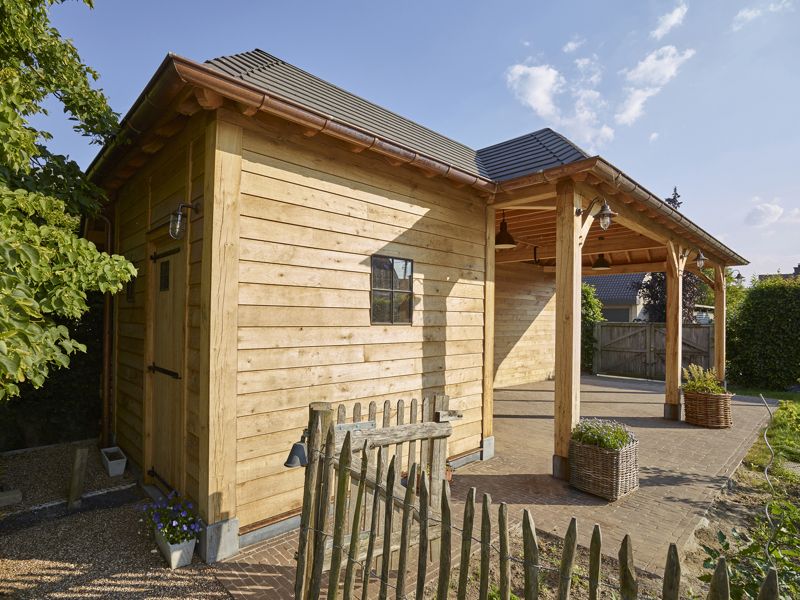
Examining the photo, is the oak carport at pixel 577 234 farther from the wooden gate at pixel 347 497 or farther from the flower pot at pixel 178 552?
the flower pot at pixel 178 552

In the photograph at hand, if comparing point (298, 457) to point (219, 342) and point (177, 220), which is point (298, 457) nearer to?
point (219, 342)

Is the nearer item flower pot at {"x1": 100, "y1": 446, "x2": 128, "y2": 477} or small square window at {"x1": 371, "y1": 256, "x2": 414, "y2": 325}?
small square window at {"x1": 371, "y1": 256, "x2": 414, "y2": 325}

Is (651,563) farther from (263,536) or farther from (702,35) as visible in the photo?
(702,35)

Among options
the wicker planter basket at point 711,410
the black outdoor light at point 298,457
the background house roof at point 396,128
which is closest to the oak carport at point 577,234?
the wicker planter basket at point 711,410

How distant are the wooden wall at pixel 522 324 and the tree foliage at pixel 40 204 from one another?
870cm

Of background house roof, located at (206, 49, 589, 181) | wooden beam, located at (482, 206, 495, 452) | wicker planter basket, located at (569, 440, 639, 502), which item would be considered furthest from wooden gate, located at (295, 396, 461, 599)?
wooden beam, located at (482, 206, 495, 452)

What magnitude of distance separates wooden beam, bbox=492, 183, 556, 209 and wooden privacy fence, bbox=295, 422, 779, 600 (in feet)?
10.5

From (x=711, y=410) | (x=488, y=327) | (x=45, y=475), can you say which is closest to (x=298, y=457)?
(x=488, y=327)

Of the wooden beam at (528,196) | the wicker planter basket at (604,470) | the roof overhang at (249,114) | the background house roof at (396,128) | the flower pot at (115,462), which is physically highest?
the background house roof at (396,128)

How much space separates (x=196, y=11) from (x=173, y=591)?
214 inches

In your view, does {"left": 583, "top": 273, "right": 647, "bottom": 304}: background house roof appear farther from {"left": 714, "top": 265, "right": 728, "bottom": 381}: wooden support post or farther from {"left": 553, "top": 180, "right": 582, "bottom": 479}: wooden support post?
{"left": 553, "top": 180, "right": 582, "bottom": 479}: wooden support post

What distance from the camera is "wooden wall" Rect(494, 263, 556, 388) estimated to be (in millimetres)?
10578

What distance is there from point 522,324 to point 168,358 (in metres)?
9.33

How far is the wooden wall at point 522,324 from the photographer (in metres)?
10.6
